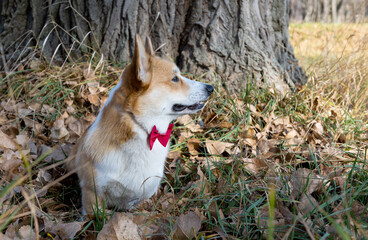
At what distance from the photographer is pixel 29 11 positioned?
3.85 meters

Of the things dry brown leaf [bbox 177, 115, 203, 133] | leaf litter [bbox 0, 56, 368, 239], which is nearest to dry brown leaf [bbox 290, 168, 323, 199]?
leaf litter [bbox 0, 56, 368, 239]

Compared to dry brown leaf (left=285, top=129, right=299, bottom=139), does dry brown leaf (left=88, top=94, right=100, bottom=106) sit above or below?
above

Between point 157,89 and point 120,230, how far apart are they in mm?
982

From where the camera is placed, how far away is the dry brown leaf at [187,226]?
5.99 feet

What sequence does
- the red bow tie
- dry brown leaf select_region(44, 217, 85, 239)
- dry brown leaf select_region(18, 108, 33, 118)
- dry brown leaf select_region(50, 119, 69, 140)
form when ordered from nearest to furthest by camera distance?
dry brown leaf select_region(44, 217, 85, 239), the red bow tie, dry brown leaf select_region(50, 119, 69, 140), dry brown leaf select_region(18, 108, 33, 118)

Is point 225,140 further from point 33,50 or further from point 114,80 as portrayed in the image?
point 33,50

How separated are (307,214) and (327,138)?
151 cm

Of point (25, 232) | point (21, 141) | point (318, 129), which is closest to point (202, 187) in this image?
point (25, 232)

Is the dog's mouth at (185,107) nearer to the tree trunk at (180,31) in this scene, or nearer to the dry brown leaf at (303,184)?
the dry brown leaf at (303,184)

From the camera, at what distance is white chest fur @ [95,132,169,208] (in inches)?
89.6

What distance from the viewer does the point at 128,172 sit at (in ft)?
7.61

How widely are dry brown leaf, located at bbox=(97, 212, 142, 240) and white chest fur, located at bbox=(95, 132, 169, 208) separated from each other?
367mm

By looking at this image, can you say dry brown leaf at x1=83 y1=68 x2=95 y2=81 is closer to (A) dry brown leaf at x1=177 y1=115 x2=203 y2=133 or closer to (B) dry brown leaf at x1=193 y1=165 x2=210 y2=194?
(A) dry brown leaf at x1=177 y1=115 x2=203 y2=133

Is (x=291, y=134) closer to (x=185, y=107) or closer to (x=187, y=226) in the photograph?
(x=185, y=107)
